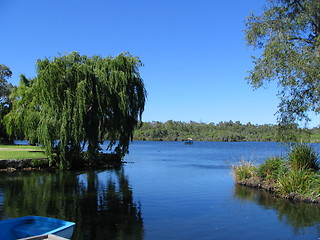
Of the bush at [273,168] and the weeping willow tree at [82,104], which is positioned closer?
the bush at [273,168]

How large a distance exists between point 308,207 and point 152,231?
6.86 meters

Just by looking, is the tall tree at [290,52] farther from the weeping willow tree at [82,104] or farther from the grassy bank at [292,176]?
the weeping willow tree at [82,104]

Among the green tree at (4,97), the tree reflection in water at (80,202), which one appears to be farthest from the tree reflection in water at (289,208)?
the green tree at (4,97)

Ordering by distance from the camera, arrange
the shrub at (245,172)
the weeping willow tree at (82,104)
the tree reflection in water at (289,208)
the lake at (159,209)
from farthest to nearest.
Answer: the weeping willow tree at (82,104), the shrub at (245,172), the tree reflection in water at (289,208), the lake at (159,209)

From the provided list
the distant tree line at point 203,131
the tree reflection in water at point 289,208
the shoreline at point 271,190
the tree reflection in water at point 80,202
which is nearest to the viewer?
the tree reflection in water at point 80,202

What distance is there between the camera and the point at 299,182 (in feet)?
45.2

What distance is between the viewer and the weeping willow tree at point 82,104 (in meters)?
21.5

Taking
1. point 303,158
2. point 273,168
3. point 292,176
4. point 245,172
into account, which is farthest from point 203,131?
point 292,176

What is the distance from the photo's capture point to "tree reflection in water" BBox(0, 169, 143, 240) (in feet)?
31.1

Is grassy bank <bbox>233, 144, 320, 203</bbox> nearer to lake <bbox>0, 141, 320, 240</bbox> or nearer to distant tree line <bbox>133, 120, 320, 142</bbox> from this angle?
lake <bbox>0, 141, 320, 240</bbox>

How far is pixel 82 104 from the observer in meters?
21.6

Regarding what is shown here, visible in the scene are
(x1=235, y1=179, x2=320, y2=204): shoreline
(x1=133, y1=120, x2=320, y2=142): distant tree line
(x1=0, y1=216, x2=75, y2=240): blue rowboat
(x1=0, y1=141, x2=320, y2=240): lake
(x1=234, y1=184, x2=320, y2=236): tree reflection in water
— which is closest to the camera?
(x1=0, y1=216, x2=75, y2=240): blue rowboat

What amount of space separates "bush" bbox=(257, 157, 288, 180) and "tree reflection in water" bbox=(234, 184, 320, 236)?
1001 millimetres

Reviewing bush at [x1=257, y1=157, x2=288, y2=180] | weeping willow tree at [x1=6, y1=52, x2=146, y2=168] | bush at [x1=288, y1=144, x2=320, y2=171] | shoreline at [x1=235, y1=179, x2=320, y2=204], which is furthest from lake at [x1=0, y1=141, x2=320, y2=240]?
weeping willow tree at [x1=6, y1=52, x2=146, y2=168]
